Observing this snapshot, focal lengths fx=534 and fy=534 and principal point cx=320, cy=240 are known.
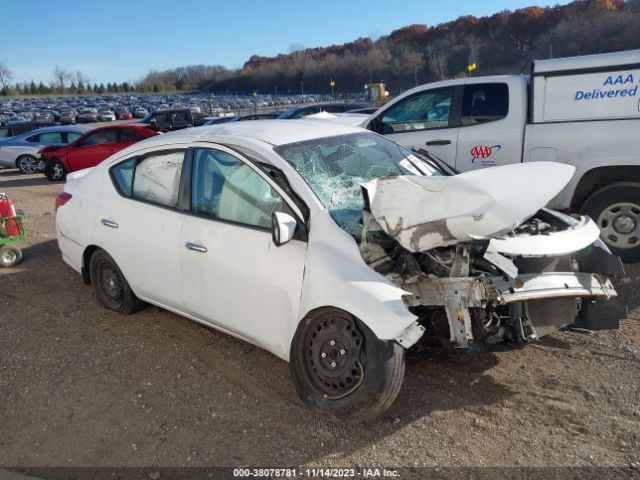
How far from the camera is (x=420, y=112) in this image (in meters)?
6.93

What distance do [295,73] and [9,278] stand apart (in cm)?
9231

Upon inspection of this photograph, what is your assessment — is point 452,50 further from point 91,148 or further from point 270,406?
point 270,406

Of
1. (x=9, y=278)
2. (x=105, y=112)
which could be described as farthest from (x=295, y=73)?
(x=9, y=278)

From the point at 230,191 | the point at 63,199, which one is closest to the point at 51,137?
the point at 63,199

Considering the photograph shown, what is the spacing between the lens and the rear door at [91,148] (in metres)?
14.9

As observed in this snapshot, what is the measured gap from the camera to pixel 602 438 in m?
2.89

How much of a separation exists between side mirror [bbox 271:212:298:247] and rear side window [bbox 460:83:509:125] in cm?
411

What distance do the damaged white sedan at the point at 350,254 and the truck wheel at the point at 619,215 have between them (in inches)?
87.3

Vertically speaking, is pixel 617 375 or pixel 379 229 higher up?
pixel 379 229

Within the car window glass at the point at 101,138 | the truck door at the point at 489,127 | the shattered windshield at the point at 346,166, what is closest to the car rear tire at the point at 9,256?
the shattered windshield at the point at 346,166

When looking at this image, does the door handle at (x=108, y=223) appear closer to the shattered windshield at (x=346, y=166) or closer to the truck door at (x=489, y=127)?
the shattered windshield at (x=346, y=166)

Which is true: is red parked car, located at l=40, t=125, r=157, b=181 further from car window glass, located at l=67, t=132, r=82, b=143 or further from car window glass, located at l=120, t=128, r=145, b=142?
car window glass, located at l=67, t=132, r=82, b=143

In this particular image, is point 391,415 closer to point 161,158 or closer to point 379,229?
point 379,229

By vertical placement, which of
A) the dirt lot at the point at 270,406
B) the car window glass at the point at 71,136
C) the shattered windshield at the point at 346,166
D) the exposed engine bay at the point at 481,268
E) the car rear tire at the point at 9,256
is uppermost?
the shattered windshield at the point at 346,166
